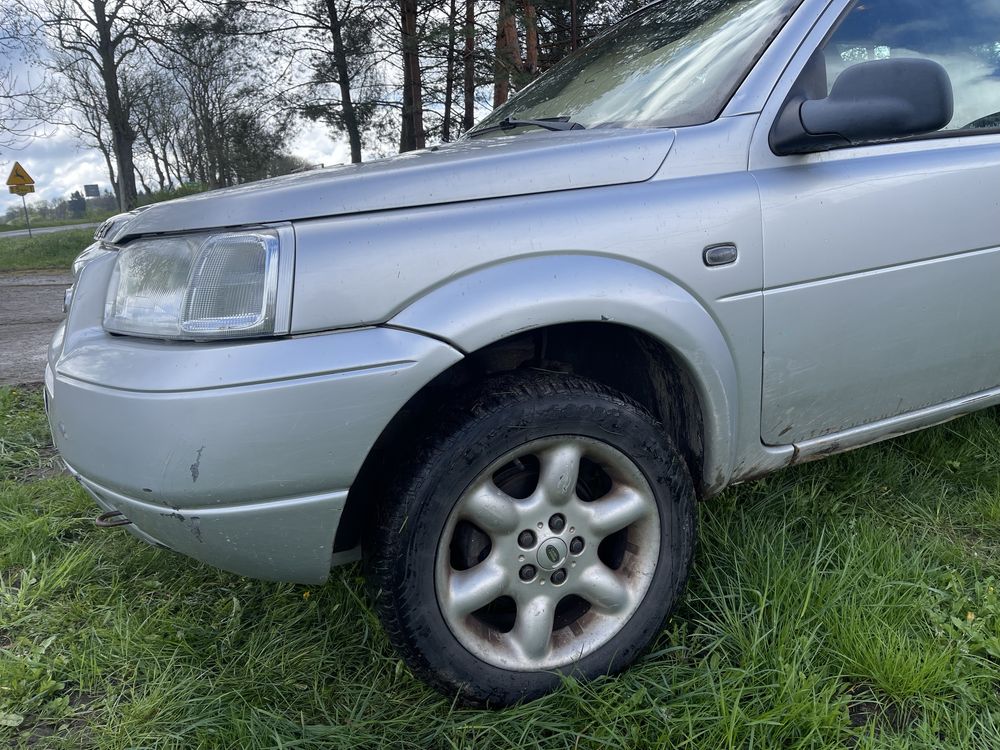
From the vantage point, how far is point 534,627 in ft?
5.57

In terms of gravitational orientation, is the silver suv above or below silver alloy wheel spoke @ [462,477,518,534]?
above

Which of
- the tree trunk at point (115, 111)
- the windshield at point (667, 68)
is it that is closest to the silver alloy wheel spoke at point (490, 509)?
the windshield at point (667, 68)

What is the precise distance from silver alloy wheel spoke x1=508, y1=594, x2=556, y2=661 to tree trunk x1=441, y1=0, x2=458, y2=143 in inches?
299

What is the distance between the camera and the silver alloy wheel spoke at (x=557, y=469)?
168 cm

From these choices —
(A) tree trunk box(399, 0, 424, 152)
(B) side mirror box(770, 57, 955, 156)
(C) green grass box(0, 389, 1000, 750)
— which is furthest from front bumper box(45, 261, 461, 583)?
(A) tree trunk box(399, 0, 424, 152)

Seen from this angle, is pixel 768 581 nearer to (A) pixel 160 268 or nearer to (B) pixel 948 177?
(B) pixel 948 177

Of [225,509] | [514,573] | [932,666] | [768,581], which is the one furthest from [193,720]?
[932,666]

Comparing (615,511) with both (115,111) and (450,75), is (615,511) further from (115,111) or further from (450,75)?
(115,111)

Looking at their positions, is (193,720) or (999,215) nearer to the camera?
(193,720)

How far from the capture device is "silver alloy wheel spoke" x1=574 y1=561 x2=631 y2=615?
1.75 meters

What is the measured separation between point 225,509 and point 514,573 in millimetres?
644

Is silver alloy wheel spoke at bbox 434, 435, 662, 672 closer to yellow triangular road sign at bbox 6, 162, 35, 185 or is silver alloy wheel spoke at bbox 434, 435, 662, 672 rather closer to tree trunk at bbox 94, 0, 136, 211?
tree trunk at bbox 94, 0, 136, 211

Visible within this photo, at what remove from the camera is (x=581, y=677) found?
5.66ft

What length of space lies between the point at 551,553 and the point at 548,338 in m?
0.54
